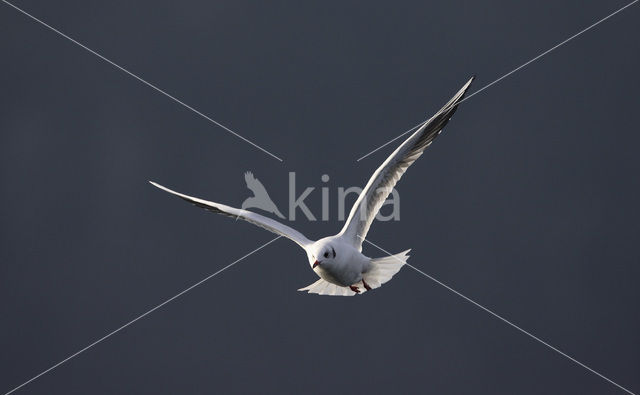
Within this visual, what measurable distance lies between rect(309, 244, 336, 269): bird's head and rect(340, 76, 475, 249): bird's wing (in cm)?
101

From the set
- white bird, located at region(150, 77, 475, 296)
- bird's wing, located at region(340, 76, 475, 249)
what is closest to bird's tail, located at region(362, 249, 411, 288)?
white bird, located at region(150, 77, 475, 296)

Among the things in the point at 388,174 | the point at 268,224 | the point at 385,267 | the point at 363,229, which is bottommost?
the point at 385,267

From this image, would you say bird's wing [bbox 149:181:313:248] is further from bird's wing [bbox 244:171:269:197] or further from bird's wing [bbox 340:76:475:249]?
bird's wing [bbox 244:171:269:197]

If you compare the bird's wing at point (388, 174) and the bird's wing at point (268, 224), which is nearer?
the bird's wing at point (388, 174)

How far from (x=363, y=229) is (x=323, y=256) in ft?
6.92

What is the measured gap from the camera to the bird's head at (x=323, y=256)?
18641 mm

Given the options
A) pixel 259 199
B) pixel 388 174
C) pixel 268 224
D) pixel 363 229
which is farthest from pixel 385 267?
pixel 259 199

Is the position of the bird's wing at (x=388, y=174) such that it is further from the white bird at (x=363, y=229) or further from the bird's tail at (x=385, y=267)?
the bird's tail at (x=385, y=267)

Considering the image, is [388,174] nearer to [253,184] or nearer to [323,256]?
A: [323,256]

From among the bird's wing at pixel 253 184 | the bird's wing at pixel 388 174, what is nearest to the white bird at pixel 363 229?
the bird's wing at pixel 388 174

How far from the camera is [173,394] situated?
52.4 metres

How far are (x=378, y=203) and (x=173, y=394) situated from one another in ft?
113

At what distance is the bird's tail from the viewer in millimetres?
20281

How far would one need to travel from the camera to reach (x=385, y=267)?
66.8ft
